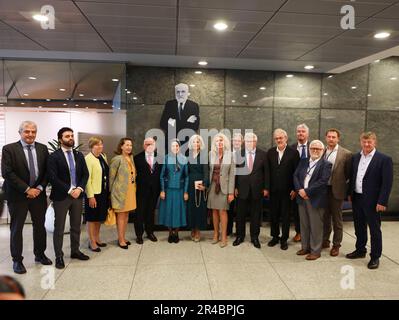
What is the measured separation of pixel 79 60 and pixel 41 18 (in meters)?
2.32

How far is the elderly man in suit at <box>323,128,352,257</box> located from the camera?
4.14m

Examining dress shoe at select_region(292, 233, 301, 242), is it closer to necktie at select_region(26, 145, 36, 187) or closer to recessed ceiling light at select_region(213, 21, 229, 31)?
recessed ceiling light at select_region(213, 21, 229, 31)

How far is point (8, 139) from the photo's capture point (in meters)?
5.71

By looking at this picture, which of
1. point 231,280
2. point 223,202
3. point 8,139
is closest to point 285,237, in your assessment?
point 223,202

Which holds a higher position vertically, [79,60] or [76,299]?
[79,60]

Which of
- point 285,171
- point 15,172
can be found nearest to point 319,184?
point 285,171

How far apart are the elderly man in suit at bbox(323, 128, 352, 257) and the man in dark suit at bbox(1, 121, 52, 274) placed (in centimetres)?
358

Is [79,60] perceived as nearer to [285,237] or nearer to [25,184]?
[25,184]

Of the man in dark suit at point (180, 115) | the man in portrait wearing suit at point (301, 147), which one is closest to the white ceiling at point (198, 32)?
the man in dark suit at point (180, 115)

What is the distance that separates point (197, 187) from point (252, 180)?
78 cm

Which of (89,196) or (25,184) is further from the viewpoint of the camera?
(89,196)

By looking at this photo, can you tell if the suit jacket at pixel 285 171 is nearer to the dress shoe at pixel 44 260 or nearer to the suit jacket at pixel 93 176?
the suit jacket at pixel 93 176

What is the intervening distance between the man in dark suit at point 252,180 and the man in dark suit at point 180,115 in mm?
1770

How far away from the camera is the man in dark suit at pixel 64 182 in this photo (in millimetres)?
3707
